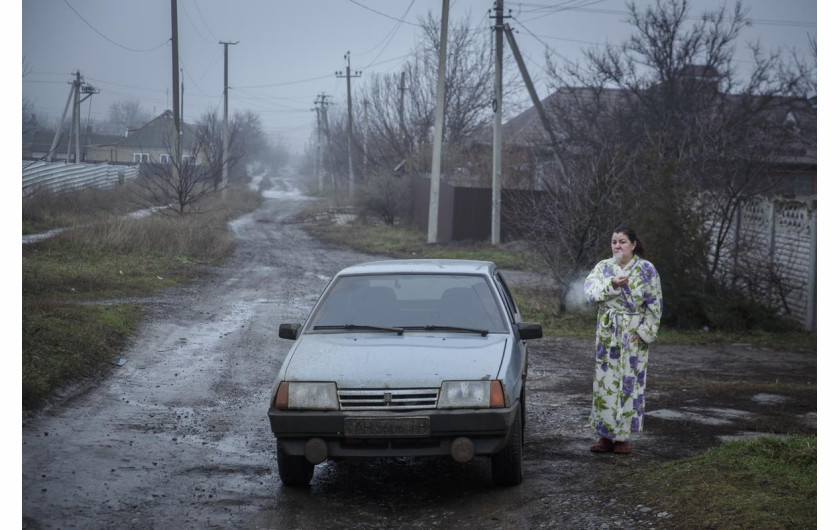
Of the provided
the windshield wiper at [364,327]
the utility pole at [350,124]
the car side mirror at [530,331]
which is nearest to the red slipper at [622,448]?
the car side mirror at [530,331]

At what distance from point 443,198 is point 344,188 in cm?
4559

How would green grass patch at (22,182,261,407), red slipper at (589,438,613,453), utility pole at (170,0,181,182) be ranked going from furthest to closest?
utility pole at (170,0,181,182)
green grass patch at (22,182,261,407)
red slipper at (589,438,613,453)

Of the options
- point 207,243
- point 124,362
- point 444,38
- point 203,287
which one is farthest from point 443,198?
point 124,362

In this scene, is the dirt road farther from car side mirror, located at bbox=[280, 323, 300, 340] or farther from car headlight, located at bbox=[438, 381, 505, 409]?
car side mirror, located at bbox=[280, 323, 300, 340]

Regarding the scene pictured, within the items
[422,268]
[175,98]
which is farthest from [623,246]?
[175,98]

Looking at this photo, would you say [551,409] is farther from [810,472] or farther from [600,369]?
[810,472]

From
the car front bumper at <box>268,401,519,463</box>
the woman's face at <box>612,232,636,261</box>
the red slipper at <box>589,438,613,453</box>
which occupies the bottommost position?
the red slipper at <box>589,438,613,453</box>

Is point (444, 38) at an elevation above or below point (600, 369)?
above

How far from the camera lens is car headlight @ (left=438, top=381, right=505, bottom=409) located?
5559 mm

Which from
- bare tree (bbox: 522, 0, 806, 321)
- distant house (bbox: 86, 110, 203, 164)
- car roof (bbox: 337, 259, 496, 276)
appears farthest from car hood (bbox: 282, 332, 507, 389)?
distant house (bbox: 86, 110, 203, 164)

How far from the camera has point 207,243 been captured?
2470cm

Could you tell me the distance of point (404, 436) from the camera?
5449 millimetres

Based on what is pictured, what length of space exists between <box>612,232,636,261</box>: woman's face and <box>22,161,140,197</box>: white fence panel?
11.2 meters

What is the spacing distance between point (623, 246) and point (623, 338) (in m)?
0.68
